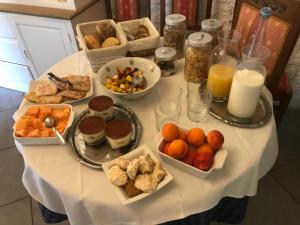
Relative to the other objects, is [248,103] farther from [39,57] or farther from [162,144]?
[39,57]

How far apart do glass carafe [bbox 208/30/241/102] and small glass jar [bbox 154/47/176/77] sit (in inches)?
5.6

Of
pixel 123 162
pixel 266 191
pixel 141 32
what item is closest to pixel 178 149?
pixel 123 162

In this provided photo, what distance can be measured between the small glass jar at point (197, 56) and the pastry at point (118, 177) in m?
0.46

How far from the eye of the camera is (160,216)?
2.13 ft

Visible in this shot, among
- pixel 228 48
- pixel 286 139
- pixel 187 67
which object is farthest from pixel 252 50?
pixel 286 139

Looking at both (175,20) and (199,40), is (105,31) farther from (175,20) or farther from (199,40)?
(199,40)

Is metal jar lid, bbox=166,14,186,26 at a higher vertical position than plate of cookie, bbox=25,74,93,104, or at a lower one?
higher

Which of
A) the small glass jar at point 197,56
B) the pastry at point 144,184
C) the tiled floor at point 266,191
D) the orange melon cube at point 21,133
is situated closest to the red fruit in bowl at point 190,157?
the pastry at point 144,184

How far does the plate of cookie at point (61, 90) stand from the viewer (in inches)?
36.0

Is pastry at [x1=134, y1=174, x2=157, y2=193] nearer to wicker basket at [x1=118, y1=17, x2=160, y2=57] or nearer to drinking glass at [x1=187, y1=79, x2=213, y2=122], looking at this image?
drinking glass at [x1=187, y1=79, x2=213, y2=122]

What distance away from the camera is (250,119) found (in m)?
0.83

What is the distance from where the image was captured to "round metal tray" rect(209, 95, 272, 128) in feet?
2.67

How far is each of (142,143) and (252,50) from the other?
1.76 feet

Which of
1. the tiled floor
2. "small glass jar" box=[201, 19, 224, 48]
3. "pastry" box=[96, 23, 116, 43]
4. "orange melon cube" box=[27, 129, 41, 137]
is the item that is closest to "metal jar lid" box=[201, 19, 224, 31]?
"small glass jar" box=[201, 19, 224, 48]
